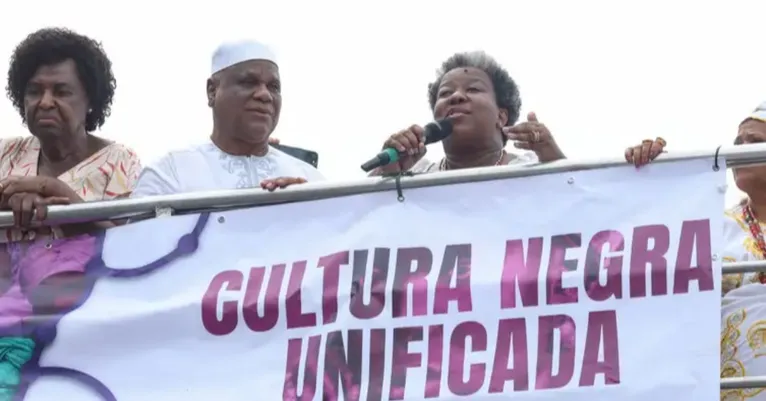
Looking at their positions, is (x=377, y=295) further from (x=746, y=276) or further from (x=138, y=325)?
(x=746, y=276)

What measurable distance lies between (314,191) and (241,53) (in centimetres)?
107

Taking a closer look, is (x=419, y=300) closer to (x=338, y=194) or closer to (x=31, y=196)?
(x=338, y=194)

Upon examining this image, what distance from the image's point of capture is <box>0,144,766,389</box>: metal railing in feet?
13.9

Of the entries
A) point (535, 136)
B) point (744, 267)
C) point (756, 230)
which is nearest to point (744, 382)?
point (744, 267)

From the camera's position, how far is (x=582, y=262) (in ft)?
13.9

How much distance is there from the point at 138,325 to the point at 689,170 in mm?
1785

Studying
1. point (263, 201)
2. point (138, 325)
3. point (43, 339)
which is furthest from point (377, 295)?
point (43, 339)

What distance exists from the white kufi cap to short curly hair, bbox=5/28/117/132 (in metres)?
0.49

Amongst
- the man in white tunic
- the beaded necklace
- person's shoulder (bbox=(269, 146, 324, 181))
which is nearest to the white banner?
the man in white tunic

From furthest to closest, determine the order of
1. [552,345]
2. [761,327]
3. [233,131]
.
Result: [233,131] < [761,327] < [552,345]

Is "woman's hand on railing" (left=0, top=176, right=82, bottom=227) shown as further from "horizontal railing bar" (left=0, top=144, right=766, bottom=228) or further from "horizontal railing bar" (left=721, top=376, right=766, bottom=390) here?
"horizontal railing bar" (left=721, top=376, right=766, bottom=390)

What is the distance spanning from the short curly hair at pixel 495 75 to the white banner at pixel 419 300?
119cm

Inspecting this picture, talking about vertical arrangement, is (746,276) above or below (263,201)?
below

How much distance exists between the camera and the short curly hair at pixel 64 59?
5457 mm
